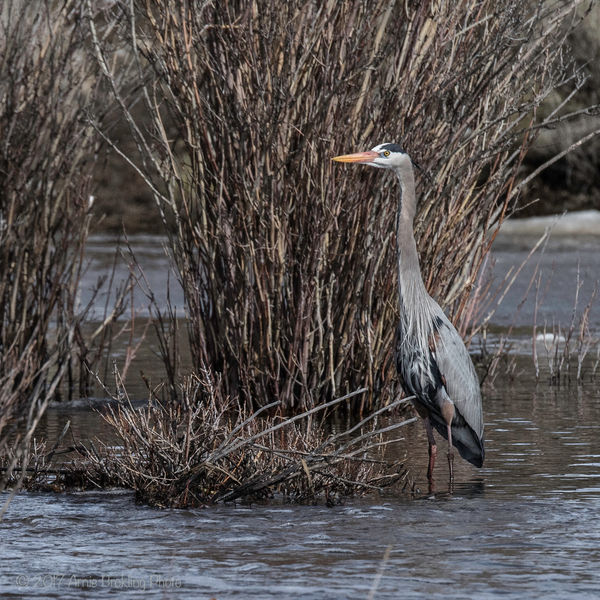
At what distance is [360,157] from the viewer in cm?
630

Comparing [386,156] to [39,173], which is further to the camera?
[39,173]

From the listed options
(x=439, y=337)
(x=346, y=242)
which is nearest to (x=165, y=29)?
(x=346, y=242)

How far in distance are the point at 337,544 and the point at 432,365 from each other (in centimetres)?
154

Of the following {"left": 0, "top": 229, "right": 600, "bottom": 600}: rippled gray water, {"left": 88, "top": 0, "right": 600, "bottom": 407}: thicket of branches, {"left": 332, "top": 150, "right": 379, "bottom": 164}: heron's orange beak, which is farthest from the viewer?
{"left": 88, "top": 0, "right": 600, "bottom": 407}: thicket of branches

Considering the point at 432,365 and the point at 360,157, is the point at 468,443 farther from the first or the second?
the point at 360,157

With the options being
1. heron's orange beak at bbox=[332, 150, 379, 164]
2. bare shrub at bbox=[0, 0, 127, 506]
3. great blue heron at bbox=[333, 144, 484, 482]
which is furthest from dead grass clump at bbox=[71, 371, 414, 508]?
heron's orange beak at bbox=[332, 150, 379, 164]

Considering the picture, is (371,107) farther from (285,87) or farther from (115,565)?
(115,565)

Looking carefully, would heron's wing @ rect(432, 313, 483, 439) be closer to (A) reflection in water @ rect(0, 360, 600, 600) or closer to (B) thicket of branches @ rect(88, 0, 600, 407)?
(A) reflection in water @ rect(0, 360, 600, 600)

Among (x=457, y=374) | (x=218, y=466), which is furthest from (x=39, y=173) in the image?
(x=457, y=374)

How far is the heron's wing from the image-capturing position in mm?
6117

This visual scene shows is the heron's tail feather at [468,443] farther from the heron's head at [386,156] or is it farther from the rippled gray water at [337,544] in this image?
the heron's head at [386,156]

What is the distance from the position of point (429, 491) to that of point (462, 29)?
8.94ft

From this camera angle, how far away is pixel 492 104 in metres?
7.46

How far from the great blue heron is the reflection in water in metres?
0.23
